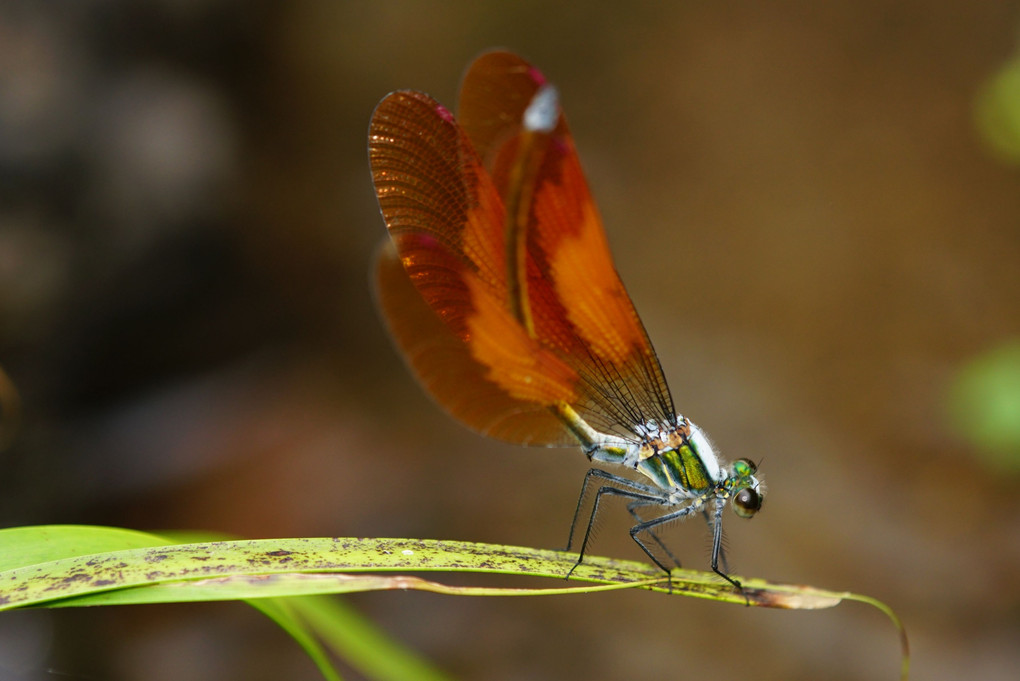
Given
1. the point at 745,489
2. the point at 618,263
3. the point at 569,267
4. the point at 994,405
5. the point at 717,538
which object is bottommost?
the point at 717,538

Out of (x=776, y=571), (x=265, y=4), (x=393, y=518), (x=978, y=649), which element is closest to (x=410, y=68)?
(x=265, y=4)

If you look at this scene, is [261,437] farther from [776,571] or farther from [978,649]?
[978,649]

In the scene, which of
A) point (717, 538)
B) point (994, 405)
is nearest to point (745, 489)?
point (717, 538)

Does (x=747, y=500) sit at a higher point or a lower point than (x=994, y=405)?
lower

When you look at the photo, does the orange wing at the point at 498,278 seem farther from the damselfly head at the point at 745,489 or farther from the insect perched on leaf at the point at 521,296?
the damselfly head at the point at 745,489

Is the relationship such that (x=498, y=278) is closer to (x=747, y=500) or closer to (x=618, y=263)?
(x=747, y=500)

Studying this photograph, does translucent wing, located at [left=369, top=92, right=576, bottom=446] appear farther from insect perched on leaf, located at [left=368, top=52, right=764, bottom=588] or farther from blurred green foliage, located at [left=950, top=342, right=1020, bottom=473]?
blurred green foliage, located at [left=950, top=342, right=1020, bottom=473]
